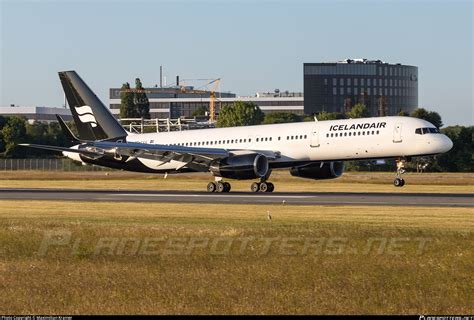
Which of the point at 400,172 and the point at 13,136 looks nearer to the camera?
the point at 400,172

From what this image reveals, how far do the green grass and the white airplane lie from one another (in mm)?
20226

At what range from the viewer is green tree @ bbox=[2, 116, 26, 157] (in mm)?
130625

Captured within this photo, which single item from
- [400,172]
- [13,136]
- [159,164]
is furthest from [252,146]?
[13,136]

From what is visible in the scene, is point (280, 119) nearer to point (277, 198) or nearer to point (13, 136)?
point (13, 136)

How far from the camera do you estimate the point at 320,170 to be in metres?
64.7

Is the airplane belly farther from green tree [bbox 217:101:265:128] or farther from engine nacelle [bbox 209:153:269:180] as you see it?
green tree [bbox 217:101:265:128]

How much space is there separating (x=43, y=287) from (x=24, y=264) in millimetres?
3624

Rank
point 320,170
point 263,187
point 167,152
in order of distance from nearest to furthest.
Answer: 1. point 263,187
2. point 320,170
3. point 167,152

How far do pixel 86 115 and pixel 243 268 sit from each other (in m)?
47.7

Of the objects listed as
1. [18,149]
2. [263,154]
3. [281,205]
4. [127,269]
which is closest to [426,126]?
[263,154]

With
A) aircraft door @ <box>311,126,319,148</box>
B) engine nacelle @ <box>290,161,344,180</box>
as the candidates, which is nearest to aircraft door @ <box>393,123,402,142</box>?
aircraft door @ <box>311,126,319,148</box>

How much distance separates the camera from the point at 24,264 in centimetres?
2844

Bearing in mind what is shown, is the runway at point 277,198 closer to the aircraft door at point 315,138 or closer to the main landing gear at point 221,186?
the main landing gear at point 221,186

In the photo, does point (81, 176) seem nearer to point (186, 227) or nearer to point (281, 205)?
point (281, 205)
